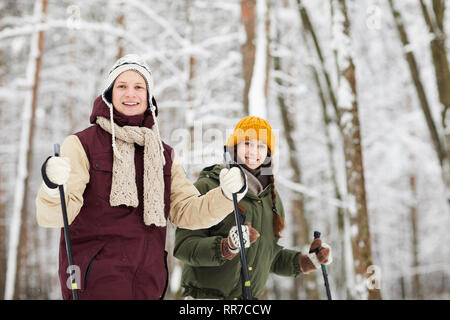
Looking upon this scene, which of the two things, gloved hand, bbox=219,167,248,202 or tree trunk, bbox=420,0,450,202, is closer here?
gloved hand, bbox=219,167,248,202

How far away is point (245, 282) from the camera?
2.90 metres

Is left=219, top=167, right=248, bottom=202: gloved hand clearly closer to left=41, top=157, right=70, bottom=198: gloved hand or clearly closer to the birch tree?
left=41, top=157, right=70, bottom=198: gloved hand

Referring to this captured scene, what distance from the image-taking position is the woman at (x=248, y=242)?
298cm

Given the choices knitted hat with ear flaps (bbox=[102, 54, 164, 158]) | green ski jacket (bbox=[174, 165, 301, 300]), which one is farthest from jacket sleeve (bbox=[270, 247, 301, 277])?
knitted hat with ear flaps (bbox=[102, 54, 164, 158])

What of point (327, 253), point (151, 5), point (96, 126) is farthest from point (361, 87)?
point (96, 126)

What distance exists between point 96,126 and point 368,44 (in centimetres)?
1220

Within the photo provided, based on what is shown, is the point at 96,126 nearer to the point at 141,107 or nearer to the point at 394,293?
the point at 141,107

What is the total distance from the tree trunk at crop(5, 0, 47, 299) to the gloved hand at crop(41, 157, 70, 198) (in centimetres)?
743

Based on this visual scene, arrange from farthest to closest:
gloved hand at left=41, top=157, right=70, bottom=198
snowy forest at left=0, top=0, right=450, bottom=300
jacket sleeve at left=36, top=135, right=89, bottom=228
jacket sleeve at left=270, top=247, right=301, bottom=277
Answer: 1. snowy forest at left=0, top=0, right=450, bottom=300
2. jacket sleeve at left=270, top=247, right=301, bottom=277
3. jacket sleeve at left=36, top=135, right=89, bottom=228
4. gloved hand at left=41, top=157, right=70, bottom=198

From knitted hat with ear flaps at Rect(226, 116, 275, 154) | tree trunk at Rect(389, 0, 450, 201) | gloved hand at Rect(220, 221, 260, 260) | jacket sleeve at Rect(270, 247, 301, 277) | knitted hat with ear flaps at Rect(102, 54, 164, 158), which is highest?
tree trunk at Rect(389, 0, 450, 201)

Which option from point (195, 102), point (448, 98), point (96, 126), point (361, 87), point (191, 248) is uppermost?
point (361, 87)

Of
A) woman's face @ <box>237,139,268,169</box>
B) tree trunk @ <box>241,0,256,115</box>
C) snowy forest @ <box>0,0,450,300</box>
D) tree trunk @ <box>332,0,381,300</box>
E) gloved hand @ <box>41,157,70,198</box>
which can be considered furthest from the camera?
snowy forest @ <box>0,0,450,300</box>

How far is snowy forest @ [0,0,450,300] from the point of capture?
→ 7.00m

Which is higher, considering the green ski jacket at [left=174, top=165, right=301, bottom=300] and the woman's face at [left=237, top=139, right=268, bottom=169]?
the woman's face at [left=237, top=139, right=268, bottom=169]
